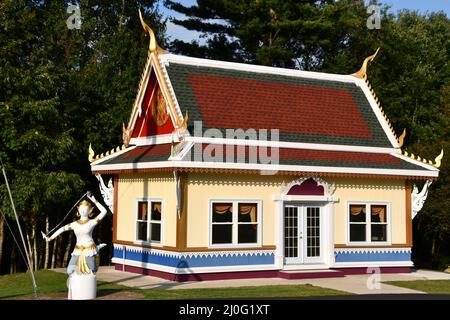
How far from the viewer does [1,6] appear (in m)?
24.8

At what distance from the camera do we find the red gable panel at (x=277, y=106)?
20219 mm

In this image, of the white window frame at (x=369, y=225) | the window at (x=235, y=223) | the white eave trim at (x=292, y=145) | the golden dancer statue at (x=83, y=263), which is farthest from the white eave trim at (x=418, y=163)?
the golden dancer statue at (x=83, y=263)

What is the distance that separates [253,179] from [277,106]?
10.6 feet

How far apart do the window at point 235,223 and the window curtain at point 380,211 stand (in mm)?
4257

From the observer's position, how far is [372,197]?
837 inches

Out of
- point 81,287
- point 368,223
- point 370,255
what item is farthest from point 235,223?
point 81,287

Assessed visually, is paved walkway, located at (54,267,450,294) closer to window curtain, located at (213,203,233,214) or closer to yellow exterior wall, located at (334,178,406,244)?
yellow exterior wall, located at (334,178,406,244)

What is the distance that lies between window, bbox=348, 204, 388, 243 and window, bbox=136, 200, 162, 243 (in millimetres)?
5967

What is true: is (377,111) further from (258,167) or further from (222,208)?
(222,208)

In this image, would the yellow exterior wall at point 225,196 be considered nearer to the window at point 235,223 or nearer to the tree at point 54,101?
the window at point 235,223

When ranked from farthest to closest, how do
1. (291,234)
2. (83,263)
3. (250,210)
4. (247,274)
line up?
(291,234) < (250,210) < (247,274) < (83,263)

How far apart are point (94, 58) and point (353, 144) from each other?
16976mm

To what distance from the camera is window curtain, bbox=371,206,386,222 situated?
21.3m
